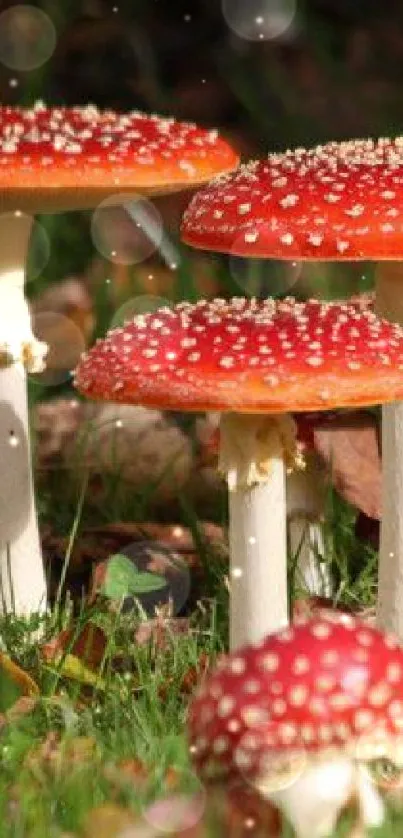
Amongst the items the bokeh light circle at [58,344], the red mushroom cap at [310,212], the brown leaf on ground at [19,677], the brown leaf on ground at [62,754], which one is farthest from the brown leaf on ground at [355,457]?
the bokeh light circle at [58,344]

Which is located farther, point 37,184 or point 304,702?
point 37,184

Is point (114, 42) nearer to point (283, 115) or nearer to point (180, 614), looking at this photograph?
point (283, 115)

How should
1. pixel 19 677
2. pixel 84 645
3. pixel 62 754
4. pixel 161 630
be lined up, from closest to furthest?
pixel 62 754, pixel 19 677, pixel 84 645, pixel 161 630

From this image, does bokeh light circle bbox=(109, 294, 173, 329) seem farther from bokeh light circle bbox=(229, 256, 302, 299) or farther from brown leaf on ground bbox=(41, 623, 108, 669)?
brown leaf on ground bbox=(41, 623, 108, 669)

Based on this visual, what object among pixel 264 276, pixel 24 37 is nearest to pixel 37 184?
pixel 264 276

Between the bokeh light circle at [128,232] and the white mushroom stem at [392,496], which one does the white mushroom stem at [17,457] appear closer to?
the white mushroom stem at [392,496]

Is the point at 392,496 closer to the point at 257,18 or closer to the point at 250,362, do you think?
the point at 250,362

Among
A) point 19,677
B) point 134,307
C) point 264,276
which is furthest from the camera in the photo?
point 264,276
